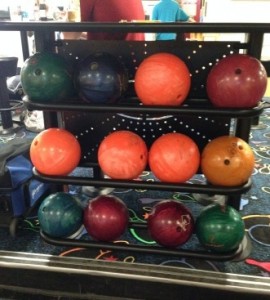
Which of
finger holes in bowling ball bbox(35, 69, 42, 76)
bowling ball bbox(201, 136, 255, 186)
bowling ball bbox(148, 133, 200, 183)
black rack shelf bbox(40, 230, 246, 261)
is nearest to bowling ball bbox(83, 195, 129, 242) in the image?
black rack shelf bbox(40, 230, 246, 261)

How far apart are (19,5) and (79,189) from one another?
423cm

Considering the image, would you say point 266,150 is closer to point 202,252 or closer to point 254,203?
point 254,203

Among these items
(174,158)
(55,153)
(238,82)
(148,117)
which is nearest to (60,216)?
(55,153)

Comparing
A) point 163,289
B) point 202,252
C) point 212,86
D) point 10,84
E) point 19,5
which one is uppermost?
point 19,5

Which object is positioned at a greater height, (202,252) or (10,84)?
(10,84)

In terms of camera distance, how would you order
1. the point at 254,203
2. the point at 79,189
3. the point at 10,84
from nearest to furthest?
the point at 254,203, the point at 79,189, the point at 10,84

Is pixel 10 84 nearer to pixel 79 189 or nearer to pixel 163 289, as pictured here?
pixel 79 189

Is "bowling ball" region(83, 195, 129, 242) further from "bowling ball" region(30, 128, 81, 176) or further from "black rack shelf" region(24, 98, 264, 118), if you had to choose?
"black rack shelf" region(24, 98, 264, 118)

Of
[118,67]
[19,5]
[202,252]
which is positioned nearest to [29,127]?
[118,67]

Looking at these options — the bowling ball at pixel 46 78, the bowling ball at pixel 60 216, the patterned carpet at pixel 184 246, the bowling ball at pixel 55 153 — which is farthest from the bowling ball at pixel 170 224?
the bowling ball at pixel 46 78

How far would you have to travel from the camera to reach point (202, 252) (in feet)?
4.65

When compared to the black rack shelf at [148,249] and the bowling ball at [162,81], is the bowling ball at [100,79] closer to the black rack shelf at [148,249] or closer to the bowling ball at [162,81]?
the bowling ball at [162,81]

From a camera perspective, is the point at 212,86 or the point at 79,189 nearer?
the point at 212,86

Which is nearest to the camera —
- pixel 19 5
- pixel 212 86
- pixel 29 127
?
pixel 212 86
